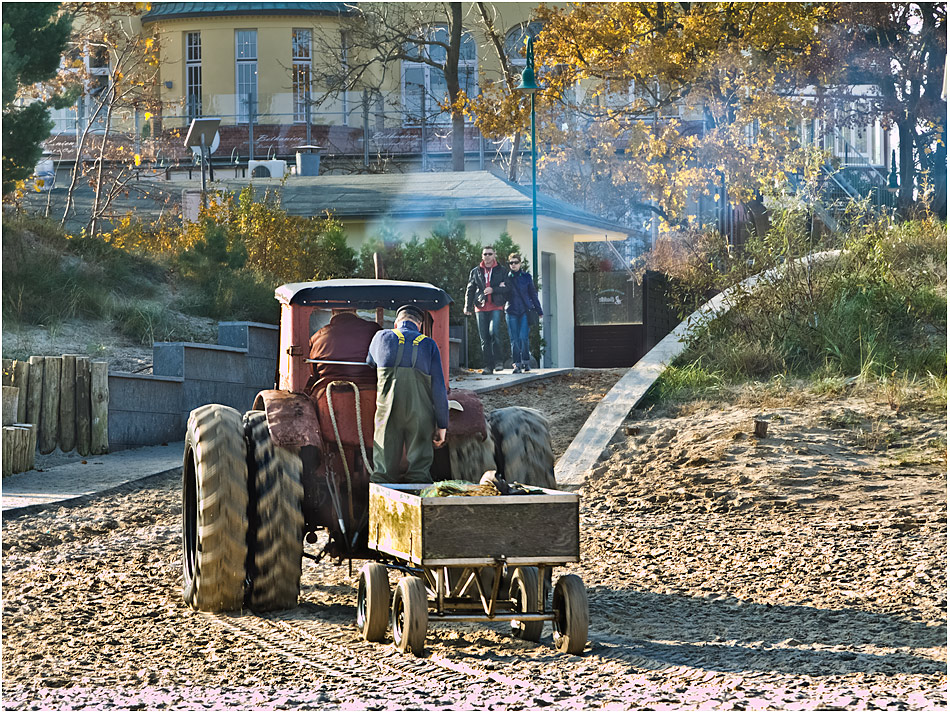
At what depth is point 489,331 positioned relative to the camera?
19.7m

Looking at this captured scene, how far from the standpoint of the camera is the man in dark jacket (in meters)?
19.3

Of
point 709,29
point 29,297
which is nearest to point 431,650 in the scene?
point 29,297

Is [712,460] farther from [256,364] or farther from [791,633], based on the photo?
[256,364]

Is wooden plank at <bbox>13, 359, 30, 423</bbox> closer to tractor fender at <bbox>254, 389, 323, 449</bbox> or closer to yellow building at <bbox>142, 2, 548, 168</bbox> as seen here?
tractor fender at <bbox>254, 389, 323, 449</bbox>

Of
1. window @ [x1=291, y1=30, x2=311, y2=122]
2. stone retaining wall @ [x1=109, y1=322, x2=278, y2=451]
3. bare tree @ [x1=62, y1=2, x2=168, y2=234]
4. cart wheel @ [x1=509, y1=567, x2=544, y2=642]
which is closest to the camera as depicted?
cart wheel @ [x1=509, y1=567, x2=544, y2=642]

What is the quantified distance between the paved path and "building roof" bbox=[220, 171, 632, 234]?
10.4 metres

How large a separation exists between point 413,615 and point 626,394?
799cm

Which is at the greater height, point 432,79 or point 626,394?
point 432,79

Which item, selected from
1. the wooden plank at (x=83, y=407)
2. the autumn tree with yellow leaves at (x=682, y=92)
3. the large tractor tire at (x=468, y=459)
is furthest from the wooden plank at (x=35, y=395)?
the autumn tree with yellow leaves at (x=682, y=92)

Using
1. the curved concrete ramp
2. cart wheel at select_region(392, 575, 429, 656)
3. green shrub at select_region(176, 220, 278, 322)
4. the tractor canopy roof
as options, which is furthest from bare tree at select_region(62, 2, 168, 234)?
cart wheel at select_region(392, 575, 429, 656)

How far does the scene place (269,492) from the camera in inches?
277

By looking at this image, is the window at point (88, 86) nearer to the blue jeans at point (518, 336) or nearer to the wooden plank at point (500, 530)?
the blue jeans at point (518, 336)

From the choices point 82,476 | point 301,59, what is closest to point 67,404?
point 82,476

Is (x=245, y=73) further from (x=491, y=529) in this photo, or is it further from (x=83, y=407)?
(x=491, y=529)
